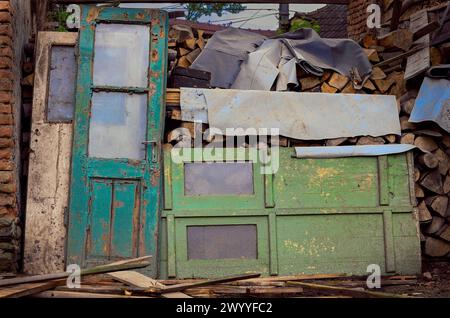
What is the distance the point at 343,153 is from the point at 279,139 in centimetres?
70

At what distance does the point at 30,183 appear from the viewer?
A: 848 centimetres

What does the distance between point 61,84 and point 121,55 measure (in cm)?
72

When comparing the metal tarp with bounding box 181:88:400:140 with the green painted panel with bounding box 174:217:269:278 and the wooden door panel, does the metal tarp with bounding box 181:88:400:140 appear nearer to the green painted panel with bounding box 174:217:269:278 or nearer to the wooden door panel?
the green painted panel with bounding box 174:217:269:278

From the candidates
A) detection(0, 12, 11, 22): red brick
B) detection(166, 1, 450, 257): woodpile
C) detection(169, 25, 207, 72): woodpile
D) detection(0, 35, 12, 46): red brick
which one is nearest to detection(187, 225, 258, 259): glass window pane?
detection(166, 1, 450, 257): woodpile

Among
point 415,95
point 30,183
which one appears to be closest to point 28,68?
point 30,183

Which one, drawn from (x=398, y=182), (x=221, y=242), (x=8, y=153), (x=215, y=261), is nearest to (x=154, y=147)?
(x=221, y=242)

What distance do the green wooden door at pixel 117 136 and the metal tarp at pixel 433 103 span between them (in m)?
2.86

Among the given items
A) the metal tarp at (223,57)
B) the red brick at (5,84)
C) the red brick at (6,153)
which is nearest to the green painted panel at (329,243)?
the metal tarp at (223,57)

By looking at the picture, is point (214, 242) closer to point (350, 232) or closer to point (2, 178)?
point (350, 232)

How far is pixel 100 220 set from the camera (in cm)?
840

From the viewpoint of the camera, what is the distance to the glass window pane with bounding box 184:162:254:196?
8609 mm

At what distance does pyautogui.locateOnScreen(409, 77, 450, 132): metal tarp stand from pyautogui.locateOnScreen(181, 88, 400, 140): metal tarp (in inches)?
10.5

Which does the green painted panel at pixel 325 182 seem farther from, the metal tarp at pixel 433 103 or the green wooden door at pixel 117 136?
the green wooden door at pixel 117 136

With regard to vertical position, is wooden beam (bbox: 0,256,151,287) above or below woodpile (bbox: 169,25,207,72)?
below
